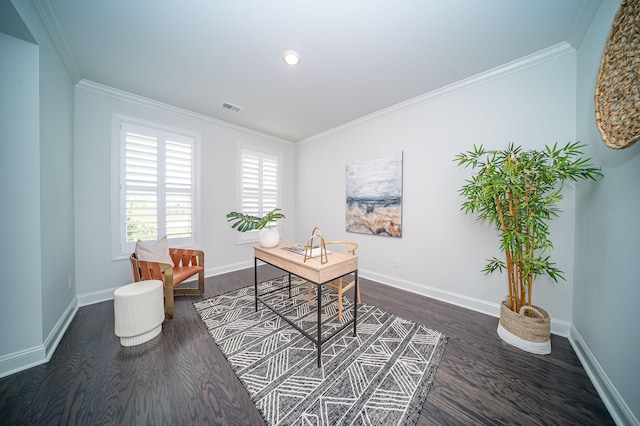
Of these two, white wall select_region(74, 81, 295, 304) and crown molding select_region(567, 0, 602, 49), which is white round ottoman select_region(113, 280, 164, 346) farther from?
crown molding select_region(567, 0, 602, 49)

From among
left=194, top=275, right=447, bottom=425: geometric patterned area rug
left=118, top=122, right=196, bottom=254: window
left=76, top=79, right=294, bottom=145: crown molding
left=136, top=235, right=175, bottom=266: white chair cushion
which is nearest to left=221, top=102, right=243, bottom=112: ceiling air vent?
left=76, top=79, right=294, bottom=145: crown molding

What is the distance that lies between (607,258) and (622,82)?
1155mm

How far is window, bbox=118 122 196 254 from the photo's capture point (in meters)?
2.87

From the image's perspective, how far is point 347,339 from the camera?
1960 millimetres

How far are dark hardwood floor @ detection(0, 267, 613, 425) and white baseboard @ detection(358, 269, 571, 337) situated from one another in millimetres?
123

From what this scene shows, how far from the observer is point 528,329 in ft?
5.84

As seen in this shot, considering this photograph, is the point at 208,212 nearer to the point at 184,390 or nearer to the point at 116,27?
the point at 116,27

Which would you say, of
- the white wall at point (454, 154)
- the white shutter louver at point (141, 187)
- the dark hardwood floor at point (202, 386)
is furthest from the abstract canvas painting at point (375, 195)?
the white shutter louver at point (141, 187)

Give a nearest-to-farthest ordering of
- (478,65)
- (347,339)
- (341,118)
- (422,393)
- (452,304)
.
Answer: (422,393)
(347,339)
(478,65)
(452,304)
(341,118)

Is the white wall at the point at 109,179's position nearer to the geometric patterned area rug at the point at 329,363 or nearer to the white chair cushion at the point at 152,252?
the white chair cushion at the point at 152,252

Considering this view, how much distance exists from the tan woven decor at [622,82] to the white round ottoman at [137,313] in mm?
3535

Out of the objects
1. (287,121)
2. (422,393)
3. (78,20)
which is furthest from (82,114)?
(422,393)

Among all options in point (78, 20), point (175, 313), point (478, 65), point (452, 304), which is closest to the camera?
point (78, 20)

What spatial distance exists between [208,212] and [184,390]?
274 centimetres
